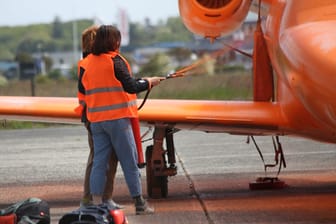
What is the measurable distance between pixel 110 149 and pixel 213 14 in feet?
9.50

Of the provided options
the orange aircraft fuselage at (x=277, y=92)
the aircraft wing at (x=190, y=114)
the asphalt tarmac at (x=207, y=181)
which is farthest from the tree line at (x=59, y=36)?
the aircraft wing at (x=190, y=114)

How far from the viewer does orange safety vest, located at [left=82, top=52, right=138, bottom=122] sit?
923cm

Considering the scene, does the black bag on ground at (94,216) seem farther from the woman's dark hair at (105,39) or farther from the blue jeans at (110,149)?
the woman's dark hair at (105,39)

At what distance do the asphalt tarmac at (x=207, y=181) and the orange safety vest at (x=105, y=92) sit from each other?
99 centimetres

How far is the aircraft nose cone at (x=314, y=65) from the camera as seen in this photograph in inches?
311

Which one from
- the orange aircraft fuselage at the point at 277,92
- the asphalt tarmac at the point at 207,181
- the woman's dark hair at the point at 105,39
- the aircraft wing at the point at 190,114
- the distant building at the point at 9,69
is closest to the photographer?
the orange aircraft fuselage at the point at 277,92

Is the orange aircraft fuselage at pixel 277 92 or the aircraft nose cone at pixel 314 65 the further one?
the orange aircraft fuselage at pixel 277 92

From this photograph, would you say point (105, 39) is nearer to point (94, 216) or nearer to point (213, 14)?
point (94, 216)

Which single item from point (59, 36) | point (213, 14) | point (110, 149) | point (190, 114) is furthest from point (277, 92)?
point (59, 36)

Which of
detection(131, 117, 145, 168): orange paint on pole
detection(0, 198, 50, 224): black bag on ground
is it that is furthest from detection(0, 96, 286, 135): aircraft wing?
detection(0, 198, 50, 224): black bag on ground

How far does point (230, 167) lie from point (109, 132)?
507 centimetres

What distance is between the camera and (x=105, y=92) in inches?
365

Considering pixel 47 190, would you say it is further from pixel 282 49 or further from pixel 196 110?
pixel 282 49

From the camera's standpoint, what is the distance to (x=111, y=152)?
944 cm
